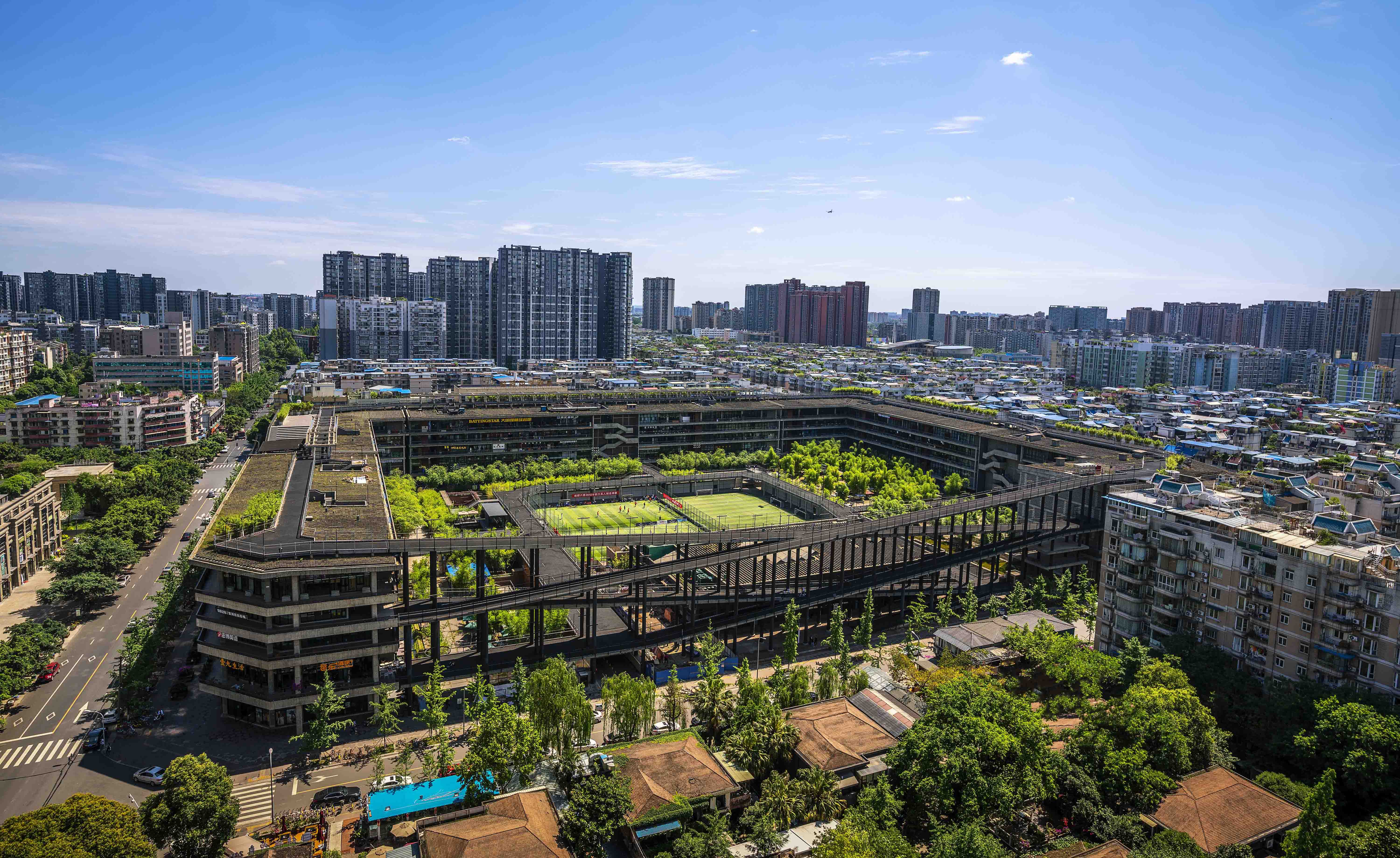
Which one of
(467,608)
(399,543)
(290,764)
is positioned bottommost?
(290,764)

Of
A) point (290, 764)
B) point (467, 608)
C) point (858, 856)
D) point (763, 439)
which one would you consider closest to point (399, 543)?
point (467, 608)

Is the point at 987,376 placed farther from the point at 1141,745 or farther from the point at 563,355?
the point at 1141,745

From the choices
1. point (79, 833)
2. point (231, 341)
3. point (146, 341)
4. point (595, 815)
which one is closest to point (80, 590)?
point (79, 833)

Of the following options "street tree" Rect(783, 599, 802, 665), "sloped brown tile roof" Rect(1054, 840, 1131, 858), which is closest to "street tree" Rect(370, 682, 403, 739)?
"street tree" Rect(783, 599, 802, 665)

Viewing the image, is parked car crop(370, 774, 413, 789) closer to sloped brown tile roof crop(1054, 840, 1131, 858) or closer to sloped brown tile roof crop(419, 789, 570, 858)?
sloped brown tile roof crop(419, 789, 570, 858)

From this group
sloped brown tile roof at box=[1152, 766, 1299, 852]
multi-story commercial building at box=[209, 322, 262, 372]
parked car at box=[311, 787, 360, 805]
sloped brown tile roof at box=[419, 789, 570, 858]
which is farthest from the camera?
multi-story commercial building at box=[209, 322, 262, 372]

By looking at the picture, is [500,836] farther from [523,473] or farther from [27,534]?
[523,473]
